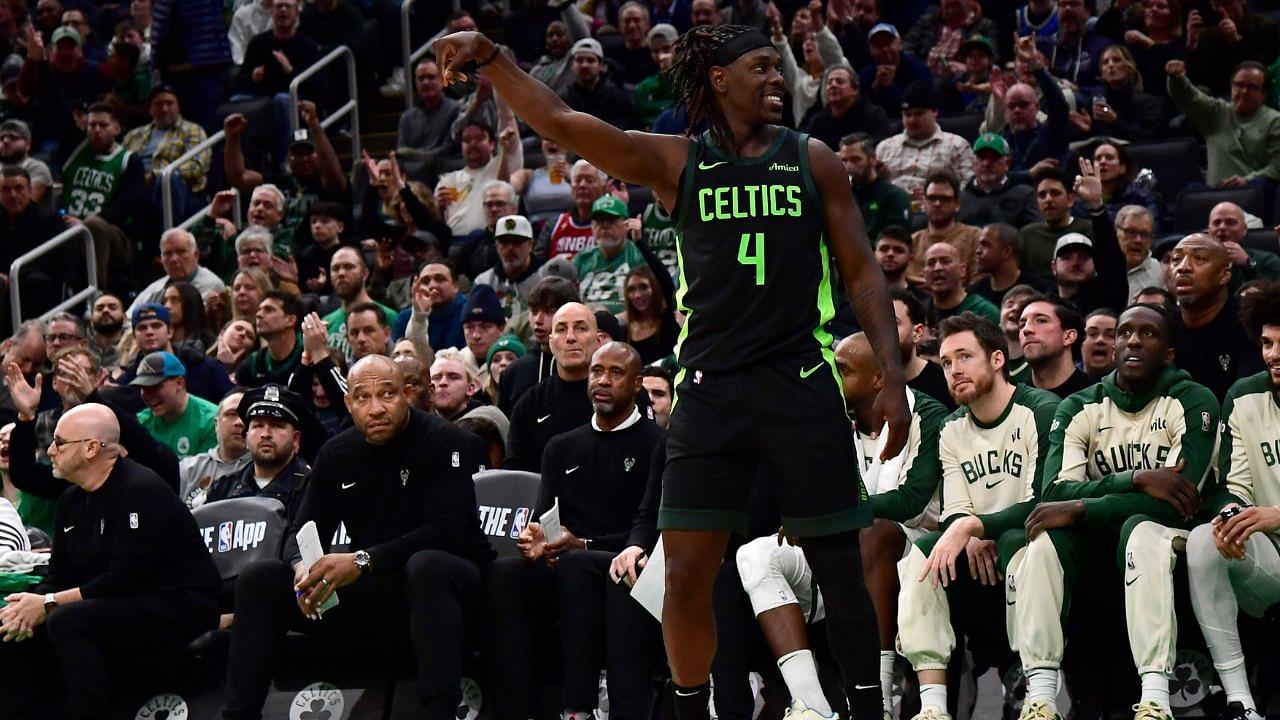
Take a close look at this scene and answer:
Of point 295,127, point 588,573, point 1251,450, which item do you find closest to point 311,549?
point 588,573

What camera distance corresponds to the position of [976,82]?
42.3 ft

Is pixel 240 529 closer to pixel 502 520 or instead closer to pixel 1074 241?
pixel 502 520

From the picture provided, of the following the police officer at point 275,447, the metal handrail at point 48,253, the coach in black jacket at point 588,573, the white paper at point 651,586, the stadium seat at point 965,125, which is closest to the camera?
the white paper at point 651,586

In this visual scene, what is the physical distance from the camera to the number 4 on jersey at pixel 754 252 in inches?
183

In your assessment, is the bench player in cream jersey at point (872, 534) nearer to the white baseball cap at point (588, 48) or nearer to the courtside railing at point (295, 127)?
the white baseball cap at point (588, 48)

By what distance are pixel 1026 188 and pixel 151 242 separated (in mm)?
7438

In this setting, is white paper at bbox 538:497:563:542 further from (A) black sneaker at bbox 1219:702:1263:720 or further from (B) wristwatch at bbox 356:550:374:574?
(A) black sneaker at bbox 1219:702:1263:720

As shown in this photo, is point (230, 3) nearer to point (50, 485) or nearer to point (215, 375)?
point (215, 375)

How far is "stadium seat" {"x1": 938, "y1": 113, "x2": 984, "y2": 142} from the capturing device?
12.6 meters

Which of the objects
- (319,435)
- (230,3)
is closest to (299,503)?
(319,435)

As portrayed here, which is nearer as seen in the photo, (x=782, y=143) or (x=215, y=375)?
(x=782, y=143)

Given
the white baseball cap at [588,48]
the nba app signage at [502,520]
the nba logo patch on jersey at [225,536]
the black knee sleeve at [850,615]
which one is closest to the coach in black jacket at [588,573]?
the nba app signage at [502,520]

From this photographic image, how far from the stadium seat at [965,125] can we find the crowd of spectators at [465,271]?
4 centimetres

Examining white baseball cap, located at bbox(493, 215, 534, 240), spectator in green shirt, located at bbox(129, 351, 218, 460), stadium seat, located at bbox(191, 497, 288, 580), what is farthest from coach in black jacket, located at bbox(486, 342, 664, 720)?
white baseball cap, located at bbox(493, 215, 534, 240)
